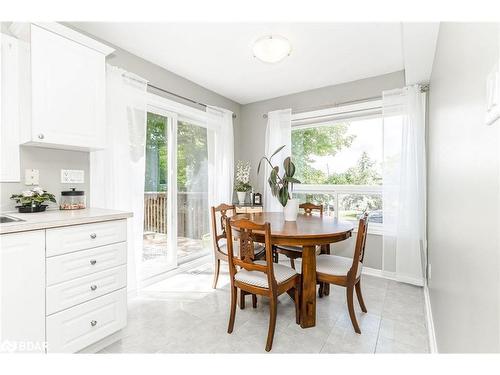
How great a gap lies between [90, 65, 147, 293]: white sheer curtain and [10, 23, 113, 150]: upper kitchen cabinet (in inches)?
12.3

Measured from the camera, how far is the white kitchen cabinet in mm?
1673

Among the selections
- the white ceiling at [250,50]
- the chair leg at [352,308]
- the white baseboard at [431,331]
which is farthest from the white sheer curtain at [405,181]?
the chair leg at [352,308]

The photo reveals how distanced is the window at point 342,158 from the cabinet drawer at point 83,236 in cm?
258

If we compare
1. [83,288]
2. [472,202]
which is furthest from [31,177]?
[472,202]

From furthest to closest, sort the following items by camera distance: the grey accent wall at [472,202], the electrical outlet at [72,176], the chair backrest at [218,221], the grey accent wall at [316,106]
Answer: the grey accent wall at [316,106] → the chair backrest at [218,221] → the electrical outlet at [72,176] → the grey accent wall at [472,202]

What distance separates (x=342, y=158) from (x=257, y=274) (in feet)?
7.37

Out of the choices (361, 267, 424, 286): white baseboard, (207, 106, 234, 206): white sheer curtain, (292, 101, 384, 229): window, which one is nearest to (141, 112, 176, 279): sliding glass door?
(207, 106, 234, 206): white sheer curtain

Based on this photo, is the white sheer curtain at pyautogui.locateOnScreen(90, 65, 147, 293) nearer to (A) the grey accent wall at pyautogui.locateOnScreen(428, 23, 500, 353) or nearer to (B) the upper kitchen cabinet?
(B) the upper kitchen cabinet

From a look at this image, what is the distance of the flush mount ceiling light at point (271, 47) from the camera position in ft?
6.75

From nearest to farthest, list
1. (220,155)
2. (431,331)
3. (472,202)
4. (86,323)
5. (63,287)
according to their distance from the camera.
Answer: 1. (472,202)
2. (63,287)
3. (86,323)
4. (431,331)
5. (220,155)

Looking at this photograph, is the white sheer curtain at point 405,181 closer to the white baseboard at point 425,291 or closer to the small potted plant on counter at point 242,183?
the white baseboard at point 425,291

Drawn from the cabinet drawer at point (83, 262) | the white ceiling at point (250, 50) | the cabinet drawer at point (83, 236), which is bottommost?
the cabinet drawer at point (83, 262)

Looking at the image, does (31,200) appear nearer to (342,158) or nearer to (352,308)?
(352,308)

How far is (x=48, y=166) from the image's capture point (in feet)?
6.30
